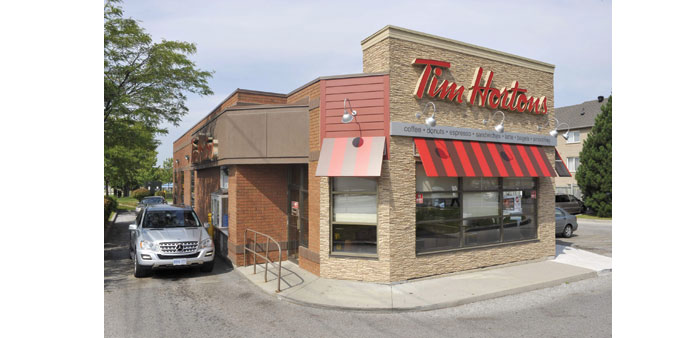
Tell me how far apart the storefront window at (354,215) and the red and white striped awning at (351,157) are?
0.66m

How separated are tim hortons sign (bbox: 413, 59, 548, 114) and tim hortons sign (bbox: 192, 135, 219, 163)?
20.8 feet

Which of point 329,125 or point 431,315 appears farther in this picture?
point 329,125

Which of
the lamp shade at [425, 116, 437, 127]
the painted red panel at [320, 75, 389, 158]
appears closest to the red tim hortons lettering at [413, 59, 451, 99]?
the lamp shade at [425, 116, 437, 127]

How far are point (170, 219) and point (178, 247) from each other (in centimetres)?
172

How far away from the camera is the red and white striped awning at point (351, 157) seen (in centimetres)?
899

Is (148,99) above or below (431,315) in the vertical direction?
above

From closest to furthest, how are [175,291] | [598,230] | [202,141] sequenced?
[175,291], [202,141], [598,230]

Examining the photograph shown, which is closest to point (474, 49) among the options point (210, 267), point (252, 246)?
point (252, 246)

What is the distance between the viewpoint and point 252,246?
449 inches

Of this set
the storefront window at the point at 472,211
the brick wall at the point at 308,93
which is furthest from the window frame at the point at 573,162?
the brick wall at the point at 308,93

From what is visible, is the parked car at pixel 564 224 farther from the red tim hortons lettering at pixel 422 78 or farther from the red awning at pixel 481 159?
the red tim hortons lettering at pixel 422 78

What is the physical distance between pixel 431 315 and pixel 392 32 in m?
6.07

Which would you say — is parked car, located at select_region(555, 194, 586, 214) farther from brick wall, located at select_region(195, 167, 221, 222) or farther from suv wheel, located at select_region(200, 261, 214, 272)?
suv wheel, located at select_region(200, 261, 214, 272)

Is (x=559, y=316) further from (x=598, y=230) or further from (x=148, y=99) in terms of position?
(x=598, y=230)
